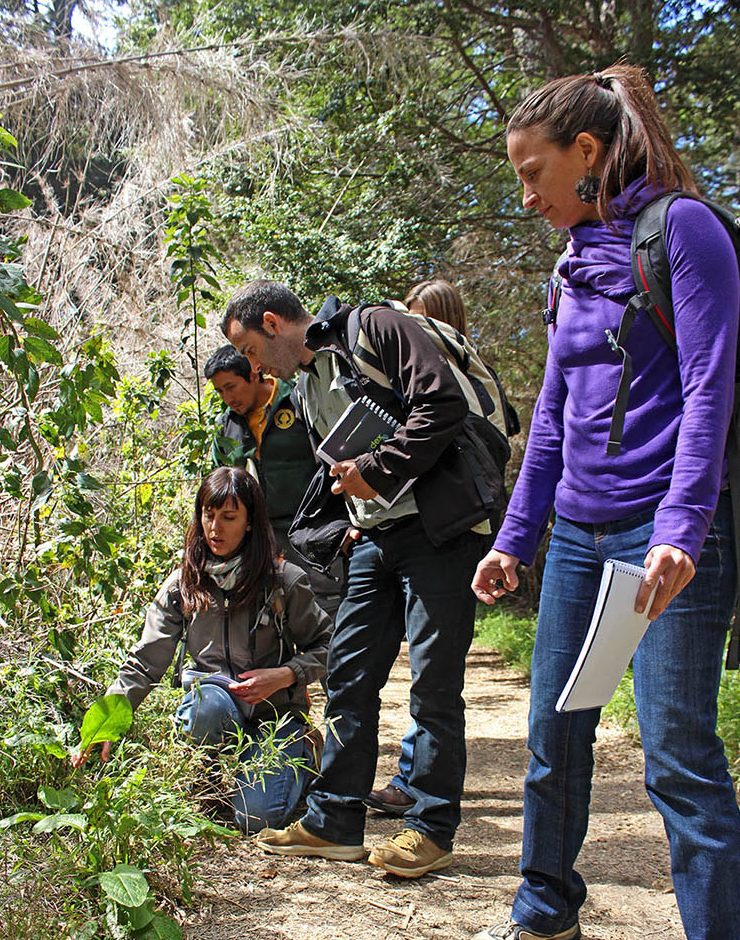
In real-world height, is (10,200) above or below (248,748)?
above

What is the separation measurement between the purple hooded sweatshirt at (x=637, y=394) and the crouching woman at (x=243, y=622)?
59.9 inches

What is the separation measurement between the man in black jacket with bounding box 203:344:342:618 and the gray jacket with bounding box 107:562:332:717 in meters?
0.44

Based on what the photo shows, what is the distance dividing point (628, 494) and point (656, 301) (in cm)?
44

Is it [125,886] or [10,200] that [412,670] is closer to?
[125,886]

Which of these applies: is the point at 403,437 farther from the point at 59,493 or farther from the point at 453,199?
the point at 453,199

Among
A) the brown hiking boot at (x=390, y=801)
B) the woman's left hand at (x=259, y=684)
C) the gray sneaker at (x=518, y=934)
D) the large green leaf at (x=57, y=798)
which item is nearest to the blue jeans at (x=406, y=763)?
the brown hiking boot at (x=390, y=801)

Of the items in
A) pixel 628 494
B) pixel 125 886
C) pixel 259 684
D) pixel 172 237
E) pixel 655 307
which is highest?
pixel 172 237

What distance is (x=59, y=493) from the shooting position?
13.0ft

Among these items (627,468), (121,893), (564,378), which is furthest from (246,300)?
(121,893)

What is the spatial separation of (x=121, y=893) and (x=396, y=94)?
7.93 metres

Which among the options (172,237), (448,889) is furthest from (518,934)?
(172,237)

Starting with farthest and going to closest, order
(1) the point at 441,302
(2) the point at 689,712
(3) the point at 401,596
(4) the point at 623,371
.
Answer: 1. (1) the point at 441,302
2. (3) the point at 401,596
3. (4) the point at 623,371
4. (2) the point at 689,712

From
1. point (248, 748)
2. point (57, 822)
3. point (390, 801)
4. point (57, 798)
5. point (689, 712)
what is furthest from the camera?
point (390, 801)

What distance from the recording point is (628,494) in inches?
94.1
